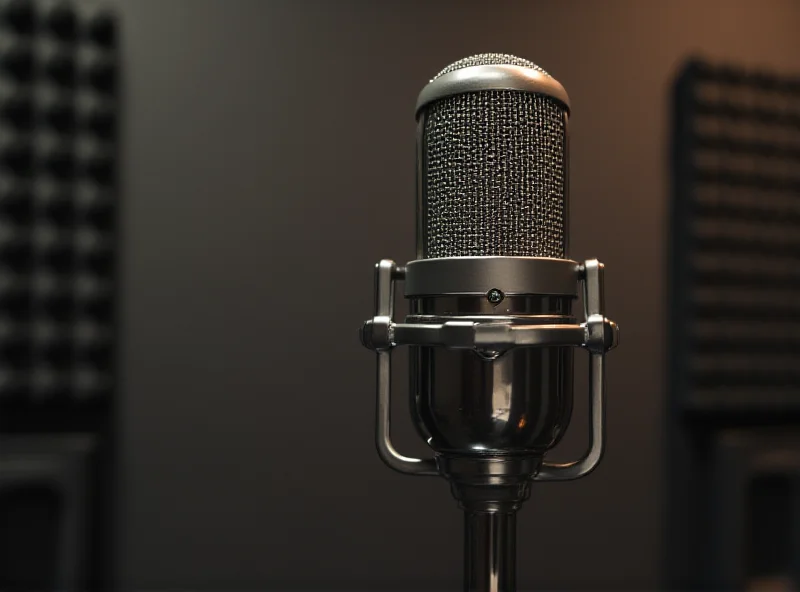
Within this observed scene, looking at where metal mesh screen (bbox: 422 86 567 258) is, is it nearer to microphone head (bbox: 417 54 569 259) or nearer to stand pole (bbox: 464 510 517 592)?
microphone head (bbox: 417 54 569 259)

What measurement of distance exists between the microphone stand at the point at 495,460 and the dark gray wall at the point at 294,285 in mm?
1346

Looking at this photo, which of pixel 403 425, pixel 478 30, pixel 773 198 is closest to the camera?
pixel 403 425

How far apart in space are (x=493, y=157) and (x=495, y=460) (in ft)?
0.65

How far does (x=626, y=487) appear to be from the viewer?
2.01 metres

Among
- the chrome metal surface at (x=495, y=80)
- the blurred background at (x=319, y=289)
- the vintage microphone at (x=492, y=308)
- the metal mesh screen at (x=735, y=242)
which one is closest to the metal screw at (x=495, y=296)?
the vintage microphone at (x=492, y=308)

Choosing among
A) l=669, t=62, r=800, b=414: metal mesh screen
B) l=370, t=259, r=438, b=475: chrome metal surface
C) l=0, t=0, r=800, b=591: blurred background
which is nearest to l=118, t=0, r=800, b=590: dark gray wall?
l=0, t=0, r=800, b=591: blurred background

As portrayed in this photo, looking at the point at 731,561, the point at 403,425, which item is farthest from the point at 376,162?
the point at 731,561

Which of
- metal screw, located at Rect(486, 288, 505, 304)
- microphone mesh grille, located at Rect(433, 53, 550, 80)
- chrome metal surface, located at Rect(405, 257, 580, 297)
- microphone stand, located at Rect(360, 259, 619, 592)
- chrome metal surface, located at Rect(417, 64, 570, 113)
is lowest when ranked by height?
microphone stand, located at Rect(360, 259, 619, 592)

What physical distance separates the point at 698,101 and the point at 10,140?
198 centimetres

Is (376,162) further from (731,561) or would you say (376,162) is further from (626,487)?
(731,561)

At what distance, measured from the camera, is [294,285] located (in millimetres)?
1861

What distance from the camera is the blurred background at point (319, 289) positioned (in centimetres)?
172

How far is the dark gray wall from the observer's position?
1.80 m

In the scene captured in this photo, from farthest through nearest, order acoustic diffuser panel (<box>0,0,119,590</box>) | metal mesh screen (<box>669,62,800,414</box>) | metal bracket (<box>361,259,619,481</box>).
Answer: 1. metal mesh screen (<box>669,62,800,414</box>)
2. acoustic diffuser panel (<box>0,0,119,590</box>)
3. metal bracket (<box>361,259,619,481</box>)
